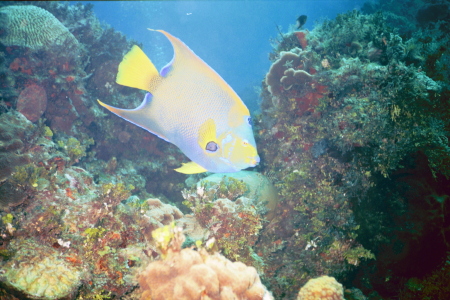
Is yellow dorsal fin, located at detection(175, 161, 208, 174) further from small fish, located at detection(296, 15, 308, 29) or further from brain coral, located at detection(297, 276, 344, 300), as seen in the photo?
small fish, located at detection(296, 15, 308, 29)

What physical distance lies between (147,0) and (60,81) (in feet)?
267

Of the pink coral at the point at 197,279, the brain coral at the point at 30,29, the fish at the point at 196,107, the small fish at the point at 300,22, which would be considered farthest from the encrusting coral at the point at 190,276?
the small fish at the point at 300,22

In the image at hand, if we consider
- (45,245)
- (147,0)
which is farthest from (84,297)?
(147,0)

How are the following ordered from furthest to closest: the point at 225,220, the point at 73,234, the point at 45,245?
the point at 225,220 < the point at 73,234 < the point at 45,245

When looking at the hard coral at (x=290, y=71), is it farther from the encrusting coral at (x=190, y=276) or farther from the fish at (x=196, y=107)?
the encrusting coral at (x=190, y=276)

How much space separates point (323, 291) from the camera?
209 centimetres

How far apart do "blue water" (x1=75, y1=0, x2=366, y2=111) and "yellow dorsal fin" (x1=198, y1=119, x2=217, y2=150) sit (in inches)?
2401

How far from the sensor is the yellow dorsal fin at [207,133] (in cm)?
168

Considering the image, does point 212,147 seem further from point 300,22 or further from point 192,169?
point 300,22

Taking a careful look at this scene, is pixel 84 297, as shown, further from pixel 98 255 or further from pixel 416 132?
pixel 416 132

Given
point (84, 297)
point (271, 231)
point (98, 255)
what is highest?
point (271, 231)

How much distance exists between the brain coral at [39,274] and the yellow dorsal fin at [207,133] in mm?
1648

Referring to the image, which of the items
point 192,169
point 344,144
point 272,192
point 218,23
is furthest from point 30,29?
point 218,23

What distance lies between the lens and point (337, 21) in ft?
18.1
